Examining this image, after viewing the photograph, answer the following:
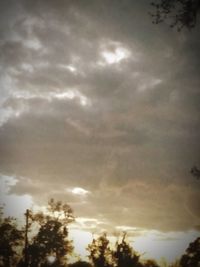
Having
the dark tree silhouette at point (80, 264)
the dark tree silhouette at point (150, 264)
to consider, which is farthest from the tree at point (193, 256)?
the dark tree silhouette at point (80, 264)

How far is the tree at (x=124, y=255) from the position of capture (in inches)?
2399

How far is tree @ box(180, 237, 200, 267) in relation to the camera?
60562 mm

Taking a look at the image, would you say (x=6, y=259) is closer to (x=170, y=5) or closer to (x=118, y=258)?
(x=118, y=258)

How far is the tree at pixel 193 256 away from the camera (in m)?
60.6

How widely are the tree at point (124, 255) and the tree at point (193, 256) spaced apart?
32.3 feet

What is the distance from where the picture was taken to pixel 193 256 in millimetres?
61125

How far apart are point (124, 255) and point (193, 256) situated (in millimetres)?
13903

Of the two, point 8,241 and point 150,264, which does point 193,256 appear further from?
point 8,241

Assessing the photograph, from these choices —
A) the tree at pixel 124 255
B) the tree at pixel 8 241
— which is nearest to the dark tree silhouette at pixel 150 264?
the tree at pixel 124 255

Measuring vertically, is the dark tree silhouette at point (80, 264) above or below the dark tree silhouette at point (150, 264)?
above

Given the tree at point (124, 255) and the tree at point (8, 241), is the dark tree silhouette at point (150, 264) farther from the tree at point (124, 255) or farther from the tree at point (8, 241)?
the tree at point (8, 241)

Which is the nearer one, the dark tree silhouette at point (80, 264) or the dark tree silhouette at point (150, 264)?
the dark tree silhouette at point (80, 264)

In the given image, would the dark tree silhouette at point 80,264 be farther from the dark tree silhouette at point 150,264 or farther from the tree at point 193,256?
the tree at point 193,256

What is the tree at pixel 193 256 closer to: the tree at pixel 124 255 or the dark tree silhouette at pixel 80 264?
the tree at pixel 124 255
